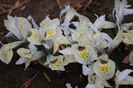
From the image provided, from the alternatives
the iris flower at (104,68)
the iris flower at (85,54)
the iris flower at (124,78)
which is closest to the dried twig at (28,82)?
the iris flower at (85,54)

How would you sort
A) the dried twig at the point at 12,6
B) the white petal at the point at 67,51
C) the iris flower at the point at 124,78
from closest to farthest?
1. the iris flower at the point at 124,78
2. the white petal at the point at 67,51
3. the dried twig at the point at 12,6

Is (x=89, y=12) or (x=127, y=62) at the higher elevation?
(x=89, y=12)

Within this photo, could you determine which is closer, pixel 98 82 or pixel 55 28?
pixel 98 82

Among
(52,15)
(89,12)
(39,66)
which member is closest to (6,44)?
(39,66)

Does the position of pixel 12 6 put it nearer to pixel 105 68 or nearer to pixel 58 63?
pixel 58 63

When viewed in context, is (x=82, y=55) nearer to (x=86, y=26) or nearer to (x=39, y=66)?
(x=86, y=26)

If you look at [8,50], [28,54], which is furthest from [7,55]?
[28,54]

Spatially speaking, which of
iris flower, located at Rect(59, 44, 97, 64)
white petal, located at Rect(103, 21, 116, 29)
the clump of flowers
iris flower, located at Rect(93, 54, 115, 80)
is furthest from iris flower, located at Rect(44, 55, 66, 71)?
white petal, located at Rect(103, 21, 116, 29)

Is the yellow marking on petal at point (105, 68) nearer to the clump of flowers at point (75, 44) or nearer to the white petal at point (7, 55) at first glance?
the clump of flowers at point (75, 44)
